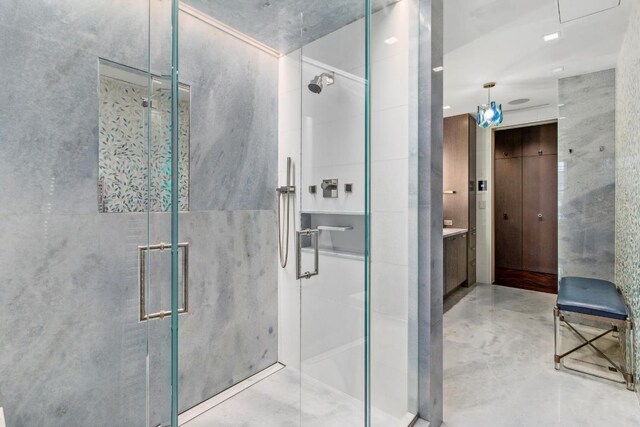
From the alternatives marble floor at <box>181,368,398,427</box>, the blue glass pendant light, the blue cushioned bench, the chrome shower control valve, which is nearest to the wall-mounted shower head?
the chrome shower control valve

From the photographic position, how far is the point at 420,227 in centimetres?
171

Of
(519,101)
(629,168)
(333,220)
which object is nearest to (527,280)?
(519,101)

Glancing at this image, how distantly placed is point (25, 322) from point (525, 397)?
287cm

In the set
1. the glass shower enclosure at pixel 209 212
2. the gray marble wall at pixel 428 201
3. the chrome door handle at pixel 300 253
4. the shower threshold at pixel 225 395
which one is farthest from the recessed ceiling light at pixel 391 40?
the shower threshold at pixel 225 395

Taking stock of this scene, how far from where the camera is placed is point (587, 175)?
3.41 meters

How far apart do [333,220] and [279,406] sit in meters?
1.17

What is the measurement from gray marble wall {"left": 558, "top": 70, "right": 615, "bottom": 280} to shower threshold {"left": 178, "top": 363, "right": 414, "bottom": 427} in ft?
9.95

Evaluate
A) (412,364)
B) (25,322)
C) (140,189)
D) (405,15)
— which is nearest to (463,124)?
(405,15)

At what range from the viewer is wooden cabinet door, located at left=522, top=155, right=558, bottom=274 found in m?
5.31

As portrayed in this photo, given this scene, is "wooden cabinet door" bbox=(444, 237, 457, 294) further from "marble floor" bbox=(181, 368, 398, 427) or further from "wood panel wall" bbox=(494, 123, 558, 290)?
"marble floor" bbox=(181, 368, 398, 427)

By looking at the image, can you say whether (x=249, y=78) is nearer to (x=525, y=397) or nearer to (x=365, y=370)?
(x=365, y=370)

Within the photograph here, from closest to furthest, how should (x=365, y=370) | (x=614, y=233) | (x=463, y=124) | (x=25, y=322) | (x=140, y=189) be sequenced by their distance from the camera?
(x=25, y=322)
(x=365, y=370)
(x=140, y=189)
(x=614, y=233)
(x=463, y=124)

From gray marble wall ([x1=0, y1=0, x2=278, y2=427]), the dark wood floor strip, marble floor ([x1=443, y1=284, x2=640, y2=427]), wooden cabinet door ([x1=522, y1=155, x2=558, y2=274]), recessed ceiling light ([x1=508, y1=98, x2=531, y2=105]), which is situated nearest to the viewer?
gray marble wall ([x1=0, y1=0, x2=278, y2=427])

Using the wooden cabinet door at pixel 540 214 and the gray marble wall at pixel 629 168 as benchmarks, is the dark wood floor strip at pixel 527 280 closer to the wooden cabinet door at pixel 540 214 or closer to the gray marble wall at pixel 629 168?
the wooden cabinet door at pixel 540 214
